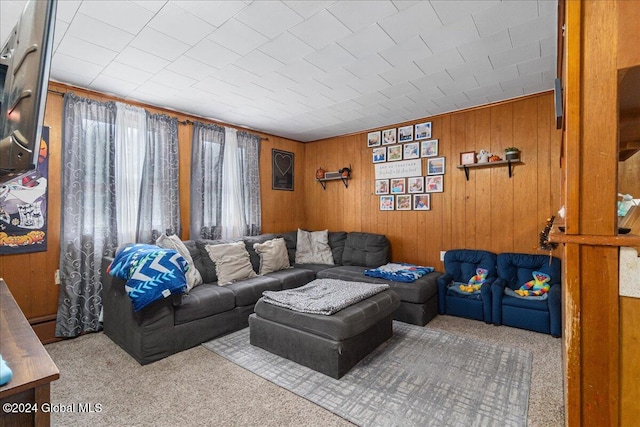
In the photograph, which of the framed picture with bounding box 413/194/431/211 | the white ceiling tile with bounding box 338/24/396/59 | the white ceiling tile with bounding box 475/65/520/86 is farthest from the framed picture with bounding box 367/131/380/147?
the white ceiling tile with bounding box 338/24/396/59

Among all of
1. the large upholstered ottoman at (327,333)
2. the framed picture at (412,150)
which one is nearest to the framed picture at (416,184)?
the framed picture at (412,150)

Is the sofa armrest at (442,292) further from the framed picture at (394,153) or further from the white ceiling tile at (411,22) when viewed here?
the white ceiling tile at (411,22)

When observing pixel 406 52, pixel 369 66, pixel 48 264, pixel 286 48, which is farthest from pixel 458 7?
pixel 48 264

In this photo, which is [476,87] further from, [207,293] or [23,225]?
[23,225]

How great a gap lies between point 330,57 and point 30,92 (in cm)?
218

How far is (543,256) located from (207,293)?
3507mm

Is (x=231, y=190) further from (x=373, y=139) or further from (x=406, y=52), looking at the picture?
(x=406, y=52)

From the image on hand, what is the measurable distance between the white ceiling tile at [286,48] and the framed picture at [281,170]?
8.42 ft

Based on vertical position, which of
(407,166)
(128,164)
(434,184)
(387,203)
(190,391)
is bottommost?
(190,391)

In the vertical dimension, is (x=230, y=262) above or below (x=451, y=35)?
below

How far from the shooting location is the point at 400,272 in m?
3.60

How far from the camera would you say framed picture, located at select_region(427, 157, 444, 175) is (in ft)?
13.2

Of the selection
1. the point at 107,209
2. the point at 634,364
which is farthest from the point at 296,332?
the point at 107,209

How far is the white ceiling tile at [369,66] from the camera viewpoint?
2.56m
